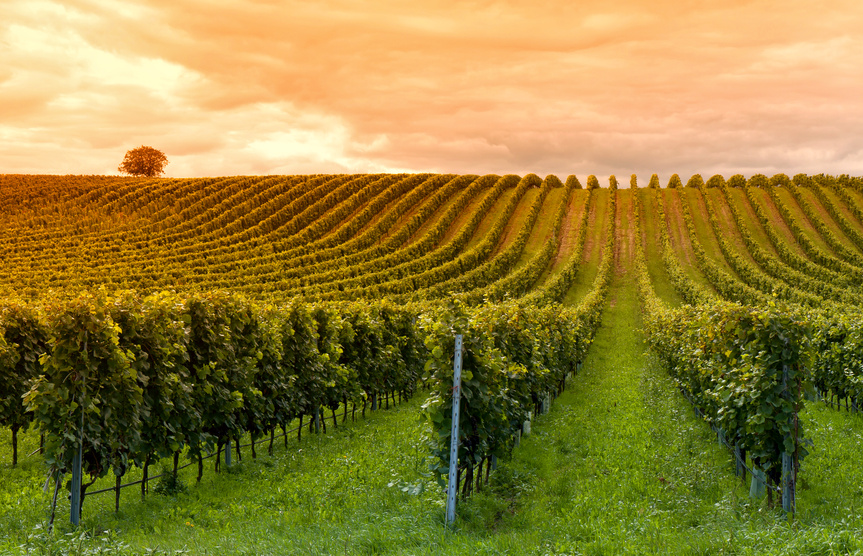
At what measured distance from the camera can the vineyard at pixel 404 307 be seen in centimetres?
1057

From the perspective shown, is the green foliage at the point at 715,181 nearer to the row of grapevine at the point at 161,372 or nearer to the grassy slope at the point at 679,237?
the grassy slope at the point at 679,237

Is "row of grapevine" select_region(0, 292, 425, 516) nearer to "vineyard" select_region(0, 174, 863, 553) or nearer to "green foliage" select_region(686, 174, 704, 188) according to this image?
"vineyard" select_region(0, 174, 863, 553)

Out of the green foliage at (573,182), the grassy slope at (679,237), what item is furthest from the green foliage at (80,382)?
the green foliage at (573,182)

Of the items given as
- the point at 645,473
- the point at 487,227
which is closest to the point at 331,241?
the point at 487,227

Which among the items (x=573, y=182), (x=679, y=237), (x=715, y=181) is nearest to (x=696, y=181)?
(x=715, y=181)

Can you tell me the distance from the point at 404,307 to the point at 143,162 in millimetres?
136006

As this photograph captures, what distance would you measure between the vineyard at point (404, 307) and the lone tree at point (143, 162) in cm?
3658

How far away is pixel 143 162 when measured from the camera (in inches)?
5595

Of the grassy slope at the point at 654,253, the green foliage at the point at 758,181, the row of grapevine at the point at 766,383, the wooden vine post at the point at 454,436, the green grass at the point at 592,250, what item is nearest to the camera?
the wooden vine post at the point at 454,436

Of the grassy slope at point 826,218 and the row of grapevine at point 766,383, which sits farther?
the grassy slope at point 826,218

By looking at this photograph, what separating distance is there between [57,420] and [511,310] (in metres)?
10.7

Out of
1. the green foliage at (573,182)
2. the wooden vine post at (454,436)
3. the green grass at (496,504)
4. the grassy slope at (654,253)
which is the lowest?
the green grass at (496,504)

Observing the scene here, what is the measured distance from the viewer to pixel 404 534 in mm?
9031

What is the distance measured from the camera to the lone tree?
142 meters
